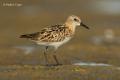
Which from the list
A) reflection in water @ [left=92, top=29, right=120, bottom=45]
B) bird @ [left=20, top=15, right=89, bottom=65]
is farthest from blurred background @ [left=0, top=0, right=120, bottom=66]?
bird @ [left=20, top=15, right=89, bottom=65]

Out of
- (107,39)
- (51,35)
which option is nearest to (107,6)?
(107,39)

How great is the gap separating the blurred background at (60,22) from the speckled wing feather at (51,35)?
4.97ft

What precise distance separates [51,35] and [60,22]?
7.66m

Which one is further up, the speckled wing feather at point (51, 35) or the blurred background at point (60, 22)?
the speckled wing feather at point (51, 35)

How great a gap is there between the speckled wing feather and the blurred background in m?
1.52

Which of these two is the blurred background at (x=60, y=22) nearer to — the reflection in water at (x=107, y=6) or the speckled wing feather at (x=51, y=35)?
the reflection in water at (x=107, y=6)

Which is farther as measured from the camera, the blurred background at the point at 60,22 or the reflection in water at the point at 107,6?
the reflection in water at the point at 107,6

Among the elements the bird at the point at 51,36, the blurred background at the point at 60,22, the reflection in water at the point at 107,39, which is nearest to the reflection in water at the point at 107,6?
the blurred background at the point at 60,22

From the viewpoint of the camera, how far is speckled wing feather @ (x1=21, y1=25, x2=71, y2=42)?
1455 cm

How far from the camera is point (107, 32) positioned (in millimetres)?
20641

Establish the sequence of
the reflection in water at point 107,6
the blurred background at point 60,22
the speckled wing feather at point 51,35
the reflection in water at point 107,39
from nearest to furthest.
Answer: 1. the speckled wing feather at point 51,35
2. the blurred background at point 60,22
3. the reflection in water at point 107,39
4. the reflection in water at point 107,6

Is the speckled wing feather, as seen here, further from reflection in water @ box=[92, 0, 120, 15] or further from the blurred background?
reflection in water @ box=[92, 0, 120, 15]

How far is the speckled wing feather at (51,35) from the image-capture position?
A: 14.6m

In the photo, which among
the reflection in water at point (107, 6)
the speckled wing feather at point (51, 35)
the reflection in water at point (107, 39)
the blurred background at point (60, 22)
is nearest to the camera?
the speckled wing feather at point (51, 35)
